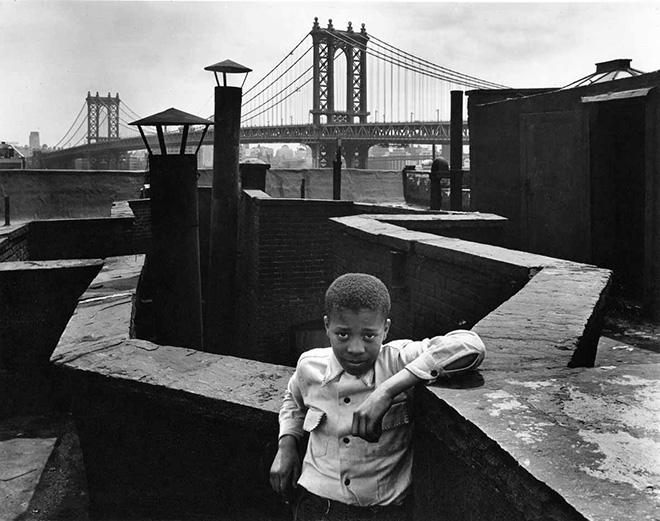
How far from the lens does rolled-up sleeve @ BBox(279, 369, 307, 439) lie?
7.51ft

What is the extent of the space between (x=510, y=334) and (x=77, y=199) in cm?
1596

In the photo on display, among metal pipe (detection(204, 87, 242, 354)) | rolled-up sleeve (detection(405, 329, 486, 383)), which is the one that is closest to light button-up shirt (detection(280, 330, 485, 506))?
rolled-up sleeve (detection(405, 329, 486, 383))

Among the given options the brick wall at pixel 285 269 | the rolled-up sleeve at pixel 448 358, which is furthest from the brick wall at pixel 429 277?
the brick wall at pixel 285 269

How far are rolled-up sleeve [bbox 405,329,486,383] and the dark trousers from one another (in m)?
0.43

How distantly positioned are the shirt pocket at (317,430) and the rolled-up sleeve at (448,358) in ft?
1.11

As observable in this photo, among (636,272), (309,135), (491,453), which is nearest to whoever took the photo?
(491,453)

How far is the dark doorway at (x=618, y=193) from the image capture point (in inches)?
261

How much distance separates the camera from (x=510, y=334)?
8.84ft

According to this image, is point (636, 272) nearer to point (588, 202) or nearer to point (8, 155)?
point (588, 202)

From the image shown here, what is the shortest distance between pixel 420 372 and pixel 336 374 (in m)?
0.29

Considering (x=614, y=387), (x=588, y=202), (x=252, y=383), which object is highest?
(x=588, y=202)

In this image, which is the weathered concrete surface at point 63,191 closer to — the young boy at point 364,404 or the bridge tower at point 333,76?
the young boy at point 364,404

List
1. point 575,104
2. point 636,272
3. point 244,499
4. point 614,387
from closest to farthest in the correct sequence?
point 614,387, point 244,499, point 636,272, point 575,104

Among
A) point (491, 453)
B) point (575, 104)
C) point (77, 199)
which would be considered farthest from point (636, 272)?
point (77, 199)
